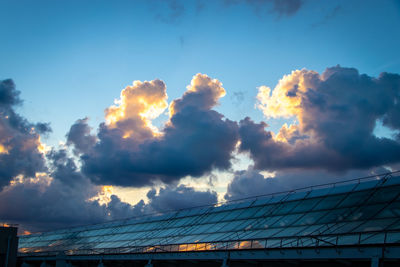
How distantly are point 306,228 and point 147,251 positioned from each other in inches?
895

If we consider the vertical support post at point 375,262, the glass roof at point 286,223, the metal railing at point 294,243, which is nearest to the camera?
the vertical support post at point 375,262

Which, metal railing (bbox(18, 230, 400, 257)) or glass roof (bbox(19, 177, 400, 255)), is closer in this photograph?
metal railing (bbox(18, 230, 400, 257))

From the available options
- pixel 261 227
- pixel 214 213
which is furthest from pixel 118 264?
pixel 261 227

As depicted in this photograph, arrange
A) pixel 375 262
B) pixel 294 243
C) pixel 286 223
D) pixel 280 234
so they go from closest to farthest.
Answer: pixel 375 262
pixel 294 243
pixel 280 234
pixel 286 223

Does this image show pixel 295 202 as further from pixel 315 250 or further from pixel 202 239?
pixel 315 250

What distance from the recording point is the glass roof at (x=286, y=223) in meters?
33.7

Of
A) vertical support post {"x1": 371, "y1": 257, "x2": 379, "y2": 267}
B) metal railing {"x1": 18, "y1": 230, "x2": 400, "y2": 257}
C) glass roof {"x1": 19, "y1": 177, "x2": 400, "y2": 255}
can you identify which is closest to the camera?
vertical support post {"x1": 371, "y1": 257, "x2": 379, "y2": 267}

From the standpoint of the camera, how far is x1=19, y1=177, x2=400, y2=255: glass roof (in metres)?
33.7

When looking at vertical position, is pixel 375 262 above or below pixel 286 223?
below

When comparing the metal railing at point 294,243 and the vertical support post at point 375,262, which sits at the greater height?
the metal railing at point 294,243

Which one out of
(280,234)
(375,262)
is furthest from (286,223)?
(375,262)

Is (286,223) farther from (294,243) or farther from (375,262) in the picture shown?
(375,262)

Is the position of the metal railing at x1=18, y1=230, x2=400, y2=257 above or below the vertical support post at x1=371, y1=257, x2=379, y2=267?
above

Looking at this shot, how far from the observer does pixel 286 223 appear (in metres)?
44.3
